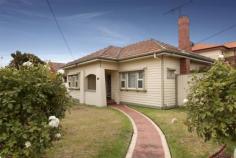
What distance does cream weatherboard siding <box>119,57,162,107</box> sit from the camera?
12902 mm

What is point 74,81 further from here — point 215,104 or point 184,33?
point 215,104

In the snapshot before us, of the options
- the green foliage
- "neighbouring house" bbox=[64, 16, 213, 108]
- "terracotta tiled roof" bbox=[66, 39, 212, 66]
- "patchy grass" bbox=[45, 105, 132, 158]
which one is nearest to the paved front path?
"patchy grass" bbox=[45, 105, 132, 158]

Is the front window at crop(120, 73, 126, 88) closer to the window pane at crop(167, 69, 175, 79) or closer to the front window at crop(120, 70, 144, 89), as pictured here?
the front window at crop(120, 70, 144, 89)

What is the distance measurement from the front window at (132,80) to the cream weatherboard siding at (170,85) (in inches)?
74.2

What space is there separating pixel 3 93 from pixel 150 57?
36.2ft

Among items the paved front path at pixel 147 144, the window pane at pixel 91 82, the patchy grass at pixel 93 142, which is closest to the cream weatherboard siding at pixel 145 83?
the window pane at pixel 91 82

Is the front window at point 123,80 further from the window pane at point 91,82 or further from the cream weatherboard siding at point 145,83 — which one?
the window pane at point 91,82

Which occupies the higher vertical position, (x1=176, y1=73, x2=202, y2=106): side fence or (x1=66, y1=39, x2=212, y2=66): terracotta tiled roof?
(x1=66, y1=39, x2=212, y2=66): terracotta tiled roof

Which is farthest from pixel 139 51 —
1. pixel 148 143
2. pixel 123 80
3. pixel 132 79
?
pixel 148 143

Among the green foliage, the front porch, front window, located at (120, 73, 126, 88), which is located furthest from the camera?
front window, located at (120, 73, 126, 88)

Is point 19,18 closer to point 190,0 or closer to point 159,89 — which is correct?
point 159,89

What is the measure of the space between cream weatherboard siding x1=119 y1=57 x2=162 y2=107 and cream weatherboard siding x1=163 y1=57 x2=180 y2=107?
0.41 metres

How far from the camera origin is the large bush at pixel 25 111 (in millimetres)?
3205

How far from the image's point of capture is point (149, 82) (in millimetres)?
13500
